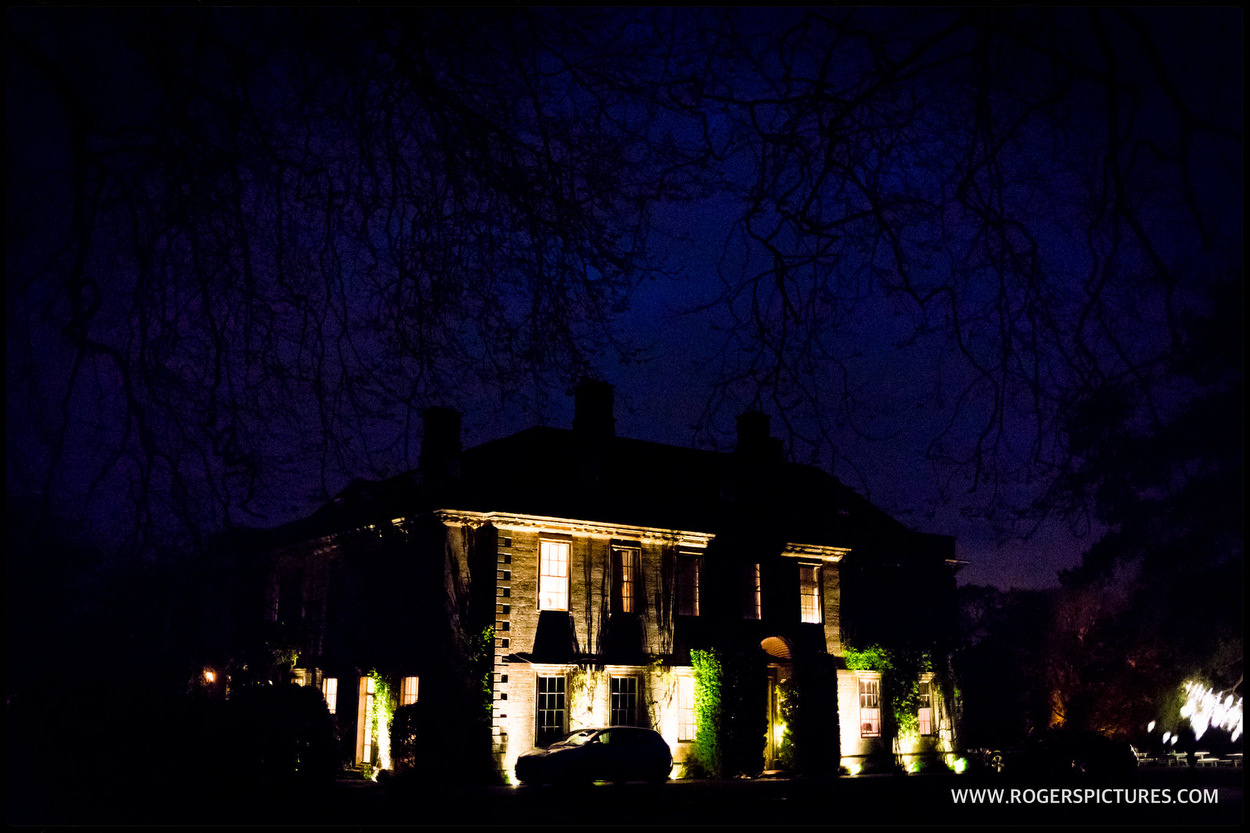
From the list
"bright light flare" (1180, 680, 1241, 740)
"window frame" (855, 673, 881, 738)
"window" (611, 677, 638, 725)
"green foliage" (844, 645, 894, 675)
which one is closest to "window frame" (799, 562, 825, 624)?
"green foliage" (844, 645, 894, 675)

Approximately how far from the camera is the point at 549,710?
1038 inches

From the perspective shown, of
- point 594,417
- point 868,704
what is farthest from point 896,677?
point 594,417

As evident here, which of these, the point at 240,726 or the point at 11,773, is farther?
the point at 240,726

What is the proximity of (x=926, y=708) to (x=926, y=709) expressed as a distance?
1.3 inches

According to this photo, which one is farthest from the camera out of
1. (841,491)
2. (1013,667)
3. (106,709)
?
(1013,667)

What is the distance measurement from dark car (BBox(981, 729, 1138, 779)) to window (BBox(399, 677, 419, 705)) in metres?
14.9

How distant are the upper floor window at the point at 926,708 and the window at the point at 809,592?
4.43m

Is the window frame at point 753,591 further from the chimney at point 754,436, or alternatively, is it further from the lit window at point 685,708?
the chimney at point 754,436

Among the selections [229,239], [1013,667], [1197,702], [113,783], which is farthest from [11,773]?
[1013,667]

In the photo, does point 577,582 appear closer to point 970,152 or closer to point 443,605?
point 443,605

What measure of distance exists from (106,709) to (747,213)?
13.4m

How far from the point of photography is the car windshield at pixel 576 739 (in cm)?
2372

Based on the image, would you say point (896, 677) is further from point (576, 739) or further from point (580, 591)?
point (576, 739)

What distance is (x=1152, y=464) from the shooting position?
23.4ft
